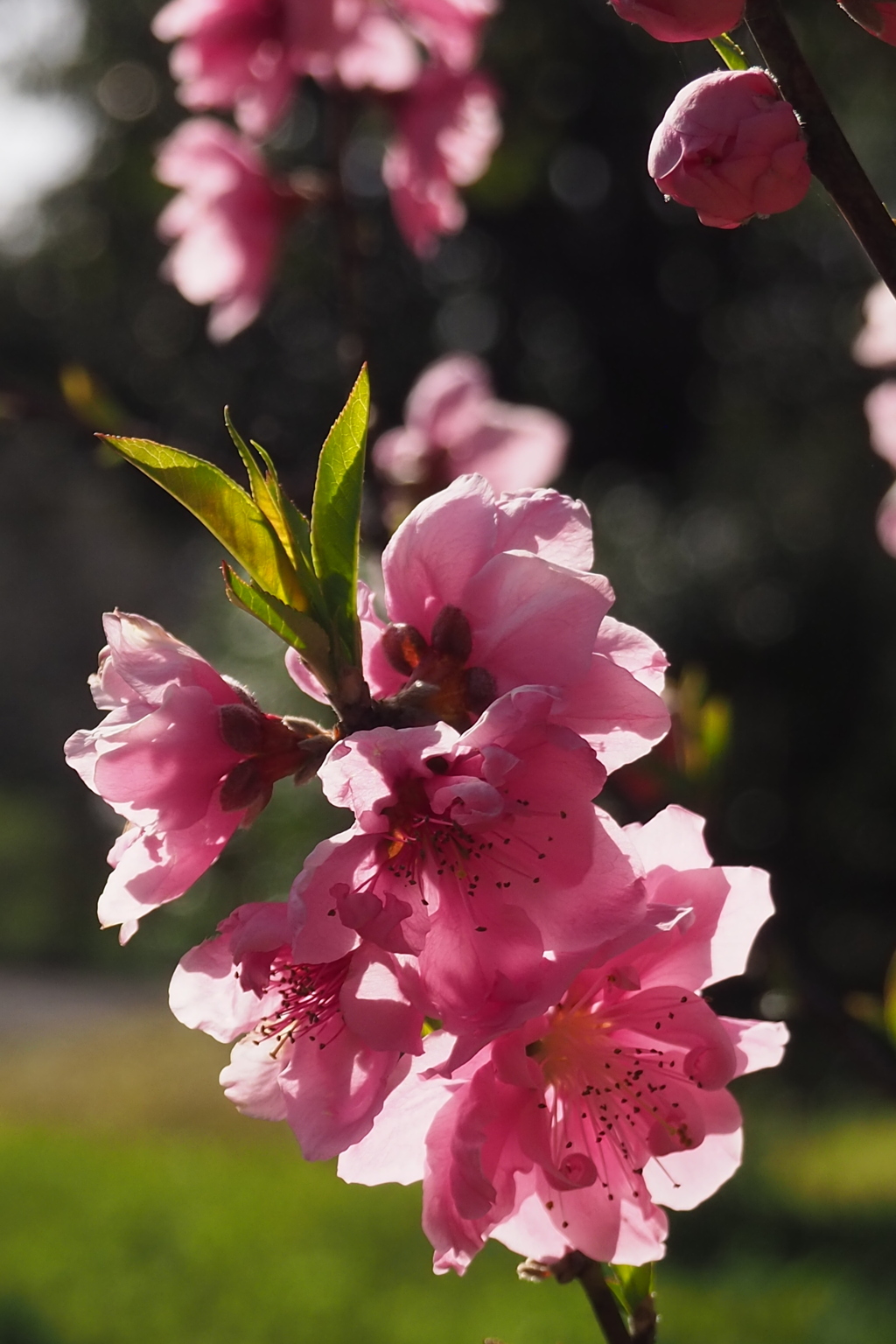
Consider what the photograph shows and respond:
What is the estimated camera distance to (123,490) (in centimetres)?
952

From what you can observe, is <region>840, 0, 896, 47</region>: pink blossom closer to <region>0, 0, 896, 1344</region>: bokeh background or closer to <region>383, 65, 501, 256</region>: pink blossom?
<region>383, 65, 501, 256</region>: pink blossom

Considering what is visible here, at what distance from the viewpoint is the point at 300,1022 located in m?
0.60

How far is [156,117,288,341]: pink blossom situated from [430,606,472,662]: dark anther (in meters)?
1.16

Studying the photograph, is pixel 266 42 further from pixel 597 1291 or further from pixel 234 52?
pixel 597 1291

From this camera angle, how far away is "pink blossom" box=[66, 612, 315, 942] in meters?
0.58

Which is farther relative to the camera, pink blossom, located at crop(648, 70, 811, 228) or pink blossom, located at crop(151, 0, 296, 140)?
pink blossom, located at crop(151, 0, 296, 140)

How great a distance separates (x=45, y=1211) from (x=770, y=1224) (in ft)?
8.01

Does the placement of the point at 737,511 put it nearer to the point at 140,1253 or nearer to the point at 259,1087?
the point at 140,1253

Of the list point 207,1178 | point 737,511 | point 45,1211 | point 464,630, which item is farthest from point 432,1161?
point 737,511

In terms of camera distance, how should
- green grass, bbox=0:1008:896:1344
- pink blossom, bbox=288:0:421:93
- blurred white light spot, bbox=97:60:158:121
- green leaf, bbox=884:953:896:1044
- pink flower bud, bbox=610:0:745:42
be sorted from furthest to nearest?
blurred white light spot, bbox=97:60:158:121
green grass, bbox=0:1008:896:1344
pink blossom, bbox=288:0:421:93
green leaf, bbox=884:953:896:1044
pink flower bud, bbox=610:0:745:42

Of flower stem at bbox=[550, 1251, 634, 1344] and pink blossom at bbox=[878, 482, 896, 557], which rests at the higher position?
pink blossom at bbox=[878, 482, 896, 557]

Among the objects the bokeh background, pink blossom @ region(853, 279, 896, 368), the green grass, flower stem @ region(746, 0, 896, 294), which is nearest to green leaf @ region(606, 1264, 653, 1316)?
flower stem @ region(746, 0, 896, 294)

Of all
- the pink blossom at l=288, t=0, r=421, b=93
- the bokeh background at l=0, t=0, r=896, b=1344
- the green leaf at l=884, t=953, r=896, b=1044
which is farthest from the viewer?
the bokeh background at l=0, t=0, r=896, b=1344

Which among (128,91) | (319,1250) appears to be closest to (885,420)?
(319,1250)
